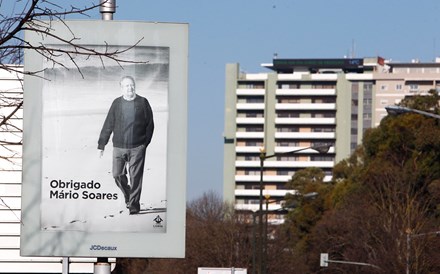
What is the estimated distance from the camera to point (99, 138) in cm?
1305

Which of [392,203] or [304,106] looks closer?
[392,203]

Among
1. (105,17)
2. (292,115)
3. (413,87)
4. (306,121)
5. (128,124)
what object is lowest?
(128,124)

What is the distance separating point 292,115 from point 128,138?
170137mm

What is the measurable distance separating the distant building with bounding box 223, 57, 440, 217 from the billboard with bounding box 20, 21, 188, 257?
164 meters

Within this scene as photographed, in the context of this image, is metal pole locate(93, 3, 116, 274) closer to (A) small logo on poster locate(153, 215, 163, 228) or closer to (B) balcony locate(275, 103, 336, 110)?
(A) small logo on poster locate(153, 215, 163, 228)

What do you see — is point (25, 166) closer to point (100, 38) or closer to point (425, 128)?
point (100, 38)

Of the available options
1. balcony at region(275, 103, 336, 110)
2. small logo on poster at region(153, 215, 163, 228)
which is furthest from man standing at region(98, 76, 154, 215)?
balcony at region(275, 103, 336, 110)

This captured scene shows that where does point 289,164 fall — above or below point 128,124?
below

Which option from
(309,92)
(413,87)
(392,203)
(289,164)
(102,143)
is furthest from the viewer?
(289,164)

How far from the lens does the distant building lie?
17812cm

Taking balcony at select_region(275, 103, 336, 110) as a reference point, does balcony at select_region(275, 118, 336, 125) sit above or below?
below

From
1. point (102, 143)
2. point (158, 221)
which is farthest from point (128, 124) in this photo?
point (158, 221)

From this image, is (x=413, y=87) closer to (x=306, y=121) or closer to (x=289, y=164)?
(x=306, y=121)

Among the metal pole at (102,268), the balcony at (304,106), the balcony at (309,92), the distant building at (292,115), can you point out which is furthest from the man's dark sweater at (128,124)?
the balcony at (304,106)
